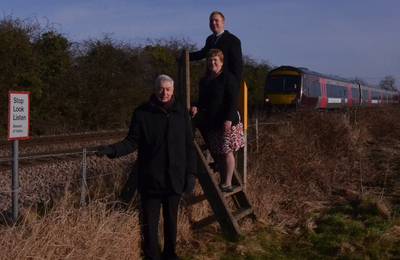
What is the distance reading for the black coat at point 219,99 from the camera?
529 centimetres

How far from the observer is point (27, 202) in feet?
22.5

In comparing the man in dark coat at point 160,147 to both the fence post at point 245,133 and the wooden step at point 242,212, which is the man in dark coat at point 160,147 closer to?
the wooden step at point 242,212

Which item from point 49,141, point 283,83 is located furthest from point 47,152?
point 283,83

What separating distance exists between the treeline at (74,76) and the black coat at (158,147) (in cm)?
1283

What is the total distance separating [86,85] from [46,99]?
2.43m

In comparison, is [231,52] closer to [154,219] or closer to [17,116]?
[154,219]

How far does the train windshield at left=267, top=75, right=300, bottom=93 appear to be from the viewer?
22.4 meters

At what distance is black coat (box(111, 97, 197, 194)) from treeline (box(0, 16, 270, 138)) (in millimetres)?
12827

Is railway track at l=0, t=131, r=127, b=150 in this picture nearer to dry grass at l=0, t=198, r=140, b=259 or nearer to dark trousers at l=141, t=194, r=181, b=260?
dry grass at l=0, t=198, r=140, b=259

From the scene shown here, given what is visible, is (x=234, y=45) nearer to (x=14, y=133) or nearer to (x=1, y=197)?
(x=14, y=133)

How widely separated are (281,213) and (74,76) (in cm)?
1425

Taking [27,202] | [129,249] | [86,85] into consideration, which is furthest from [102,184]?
[86,85]

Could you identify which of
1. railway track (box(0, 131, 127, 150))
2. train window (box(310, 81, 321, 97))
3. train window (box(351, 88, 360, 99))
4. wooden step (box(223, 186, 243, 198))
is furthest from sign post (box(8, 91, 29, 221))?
train window (box(351, 88, 360, 99))

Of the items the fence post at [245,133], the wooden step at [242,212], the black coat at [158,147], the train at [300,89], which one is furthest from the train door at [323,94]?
the black coat at [158,147]
